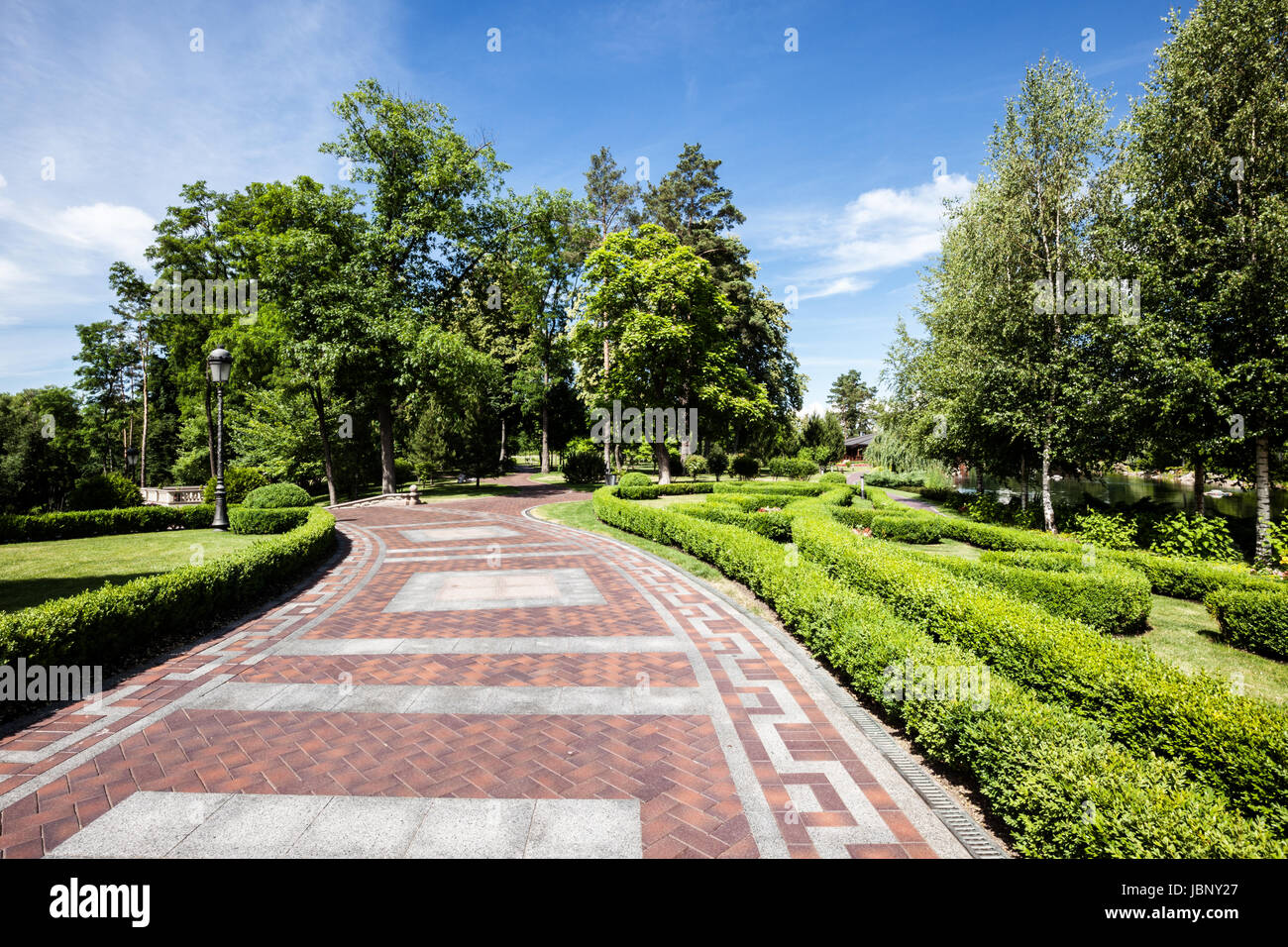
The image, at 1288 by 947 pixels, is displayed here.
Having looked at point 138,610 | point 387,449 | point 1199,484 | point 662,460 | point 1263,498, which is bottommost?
point 138,610

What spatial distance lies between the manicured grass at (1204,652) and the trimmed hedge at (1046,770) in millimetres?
3547

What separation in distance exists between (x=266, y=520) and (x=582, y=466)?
72.4ft

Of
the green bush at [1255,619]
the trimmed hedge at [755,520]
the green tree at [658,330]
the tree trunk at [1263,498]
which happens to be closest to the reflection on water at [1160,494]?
the tree trunk at [1263,498]

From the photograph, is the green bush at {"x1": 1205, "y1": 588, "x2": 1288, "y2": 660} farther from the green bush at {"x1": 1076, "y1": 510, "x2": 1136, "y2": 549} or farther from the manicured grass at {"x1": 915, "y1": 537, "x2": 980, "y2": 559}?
the green bush at {"x1": 1076, "y1": 510, "x2": 1136, "y2": 549}

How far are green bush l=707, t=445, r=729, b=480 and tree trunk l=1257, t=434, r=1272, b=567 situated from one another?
98.1 ft

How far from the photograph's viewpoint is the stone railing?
25.9 m

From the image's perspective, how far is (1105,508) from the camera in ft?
59.7

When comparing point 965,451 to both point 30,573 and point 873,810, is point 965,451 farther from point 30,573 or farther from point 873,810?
point 30,573

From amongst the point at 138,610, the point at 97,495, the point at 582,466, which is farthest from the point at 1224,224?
the point at 97,495

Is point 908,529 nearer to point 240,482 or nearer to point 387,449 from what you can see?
point 387,449

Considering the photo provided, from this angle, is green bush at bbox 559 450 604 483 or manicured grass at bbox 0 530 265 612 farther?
green bush at bbox 559 450 604 483

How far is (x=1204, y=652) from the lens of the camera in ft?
27.3

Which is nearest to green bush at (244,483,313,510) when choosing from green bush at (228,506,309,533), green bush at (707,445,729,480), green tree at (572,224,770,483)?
green bush at (228,506,309,533)
